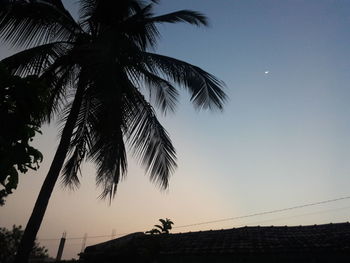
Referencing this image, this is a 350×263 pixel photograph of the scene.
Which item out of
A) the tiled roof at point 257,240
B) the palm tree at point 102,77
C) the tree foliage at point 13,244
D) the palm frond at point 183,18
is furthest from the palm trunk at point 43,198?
the tree foliage at point 13,244

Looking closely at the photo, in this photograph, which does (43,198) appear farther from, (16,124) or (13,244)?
(13,244)

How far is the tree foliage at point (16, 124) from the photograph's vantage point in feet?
8.85

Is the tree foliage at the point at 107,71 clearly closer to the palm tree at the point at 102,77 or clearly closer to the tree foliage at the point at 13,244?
the palm tree at the point at 102,77

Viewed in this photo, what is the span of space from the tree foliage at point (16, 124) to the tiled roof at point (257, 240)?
8.52m

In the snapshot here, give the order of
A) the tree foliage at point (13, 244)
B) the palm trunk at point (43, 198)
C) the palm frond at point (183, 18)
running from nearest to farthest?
the palm trunk at point (43, 198) → the palm frond at point (183, 18) → the tree foliage at point (13, 244)

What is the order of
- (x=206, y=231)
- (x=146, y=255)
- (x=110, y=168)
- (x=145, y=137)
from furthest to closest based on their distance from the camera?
1. (x=206, y=231)
2. (x=146, y=255)
3. (x=145, y=137)
4. (x=110, y=168)

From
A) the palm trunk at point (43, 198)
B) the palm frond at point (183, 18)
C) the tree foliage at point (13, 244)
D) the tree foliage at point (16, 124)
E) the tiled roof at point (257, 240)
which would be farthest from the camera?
the tree foliage at point (13, 244)

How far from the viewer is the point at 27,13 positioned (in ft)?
21.0

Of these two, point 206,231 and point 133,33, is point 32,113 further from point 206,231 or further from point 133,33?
point 206,231

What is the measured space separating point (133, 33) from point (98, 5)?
959mm

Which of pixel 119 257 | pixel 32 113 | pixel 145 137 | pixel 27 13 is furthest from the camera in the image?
pixel 119 257

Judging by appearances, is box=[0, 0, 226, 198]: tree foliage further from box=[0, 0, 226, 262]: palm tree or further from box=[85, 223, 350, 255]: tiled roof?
box=[85, 223, 350, 255]: tiled roof

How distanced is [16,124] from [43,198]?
3.40 meters

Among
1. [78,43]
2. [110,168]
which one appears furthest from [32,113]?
[78,43]
